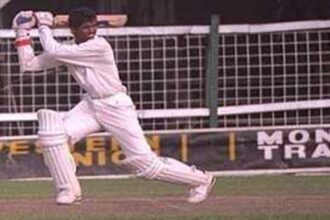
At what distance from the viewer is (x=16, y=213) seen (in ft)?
40.0

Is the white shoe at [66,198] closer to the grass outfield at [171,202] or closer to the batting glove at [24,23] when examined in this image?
the grass outfield at [171,202]

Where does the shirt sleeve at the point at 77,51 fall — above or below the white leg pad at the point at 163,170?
above

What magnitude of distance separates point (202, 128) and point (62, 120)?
649 centimetres

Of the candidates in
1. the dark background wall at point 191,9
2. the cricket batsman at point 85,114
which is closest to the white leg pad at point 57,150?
the cricket batsman at point 85,114

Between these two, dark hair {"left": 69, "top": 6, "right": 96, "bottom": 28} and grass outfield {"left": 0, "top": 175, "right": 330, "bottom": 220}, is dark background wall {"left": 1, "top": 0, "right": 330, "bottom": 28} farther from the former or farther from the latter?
dark hair {"left": 69, "top": 6, "right": 96, "bottom": 28}

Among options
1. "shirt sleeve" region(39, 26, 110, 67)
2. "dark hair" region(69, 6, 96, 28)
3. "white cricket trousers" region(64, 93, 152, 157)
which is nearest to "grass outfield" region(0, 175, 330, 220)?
"white cricket trousers" region(64, 93, 152, 157)

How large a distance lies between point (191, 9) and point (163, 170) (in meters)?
7.95

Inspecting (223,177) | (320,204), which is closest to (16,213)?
(320,204)

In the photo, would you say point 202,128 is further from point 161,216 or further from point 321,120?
point 161,216

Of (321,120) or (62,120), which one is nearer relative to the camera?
(62,120)

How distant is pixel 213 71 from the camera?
19.1m

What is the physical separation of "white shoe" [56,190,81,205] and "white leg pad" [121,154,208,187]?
546 mm

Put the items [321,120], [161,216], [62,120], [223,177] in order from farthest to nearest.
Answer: [321,120]
[223,177]
[62,120]
[161,216]

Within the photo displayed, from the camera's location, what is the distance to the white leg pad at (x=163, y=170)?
12500 mm
